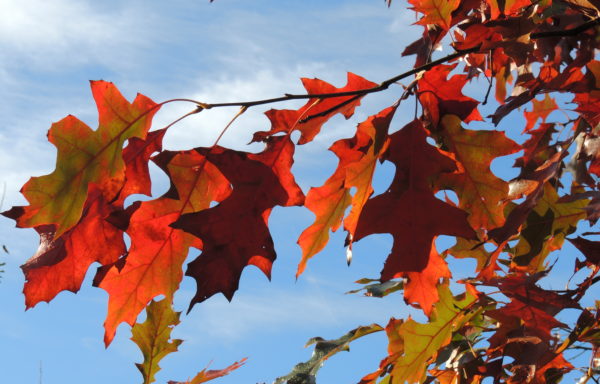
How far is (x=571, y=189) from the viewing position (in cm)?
168

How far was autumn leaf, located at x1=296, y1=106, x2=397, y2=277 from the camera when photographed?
1107 mm

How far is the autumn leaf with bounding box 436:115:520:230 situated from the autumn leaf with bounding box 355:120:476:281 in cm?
7

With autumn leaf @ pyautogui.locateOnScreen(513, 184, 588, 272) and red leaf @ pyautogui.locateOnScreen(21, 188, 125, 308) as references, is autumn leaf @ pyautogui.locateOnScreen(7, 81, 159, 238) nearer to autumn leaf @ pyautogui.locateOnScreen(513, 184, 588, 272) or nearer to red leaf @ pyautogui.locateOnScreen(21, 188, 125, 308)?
red leaf @ pyautogui.locateOnScreen(21, 188, 125, 308)

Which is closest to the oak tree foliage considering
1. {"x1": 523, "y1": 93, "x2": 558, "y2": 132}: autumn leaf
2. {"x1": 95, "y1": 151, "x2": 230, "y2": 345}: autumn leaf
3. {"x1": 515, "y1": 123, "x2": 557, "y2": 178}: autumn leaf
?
{"x1": 95, "y1": 151, "x2": 230, "y2": 345}: autumn leaf

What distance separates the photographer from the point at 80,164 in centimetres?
114

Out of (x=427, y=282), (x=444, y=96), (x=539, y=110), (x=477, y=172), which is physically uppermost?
(x=539, y=110)

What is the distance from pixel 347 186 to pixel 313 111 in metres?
0.18

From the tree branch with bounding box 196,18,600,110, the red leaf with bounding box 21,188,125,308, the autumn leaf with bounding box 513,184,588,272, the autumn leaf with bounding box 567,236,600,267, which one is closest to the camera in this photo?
the tree branch with bounding box 196,18,600,110

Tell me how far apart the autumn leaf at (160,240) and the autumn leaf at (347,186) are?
0.53ft

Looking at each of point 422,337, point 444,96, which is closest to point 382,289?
point 422,337

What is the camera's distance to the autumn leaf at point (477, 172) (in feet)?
3.92

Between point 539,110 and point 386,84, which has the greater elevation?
point 539,110

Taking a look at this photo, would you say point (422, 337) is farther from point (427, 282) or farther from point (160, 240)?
point (160, 240)

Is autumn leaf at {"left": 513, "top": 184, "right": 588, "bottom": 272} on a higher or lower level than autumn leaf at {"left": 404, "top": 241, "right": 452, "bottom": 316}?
higher
